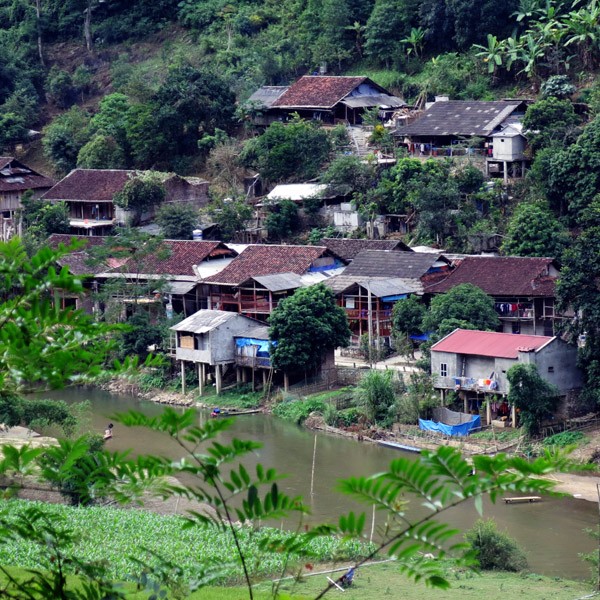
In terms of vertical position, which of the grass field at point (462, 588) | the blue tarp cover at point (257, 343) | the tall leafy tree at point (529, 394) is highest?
the blue tarp cover at point (257, 343)

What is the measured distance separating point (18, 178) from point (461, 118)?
15.3 m

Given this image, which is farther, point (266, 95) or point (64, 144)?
point (64, 144)

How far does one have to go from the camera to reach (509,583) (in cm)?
1956

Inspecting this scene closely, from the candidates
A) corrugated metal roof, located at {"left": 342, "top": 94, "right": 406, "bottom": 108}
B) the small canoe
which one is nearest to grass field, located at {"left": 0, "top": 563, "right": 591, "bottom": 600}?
the small canoe

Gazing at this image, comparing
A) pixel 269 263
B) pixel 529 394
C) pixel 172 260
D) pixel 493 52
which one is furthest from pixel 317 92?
pixel 529 394

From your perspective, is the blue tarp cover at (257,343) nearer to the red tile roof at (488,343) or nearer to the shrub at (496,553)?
the red tile roof at (488,343)

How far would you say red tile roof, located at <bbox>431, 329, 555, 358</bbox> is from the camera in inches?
1098

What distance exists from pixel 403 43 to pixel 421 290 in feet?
48.7

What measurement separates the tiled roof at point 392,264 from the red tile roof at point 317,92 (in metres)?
9.76

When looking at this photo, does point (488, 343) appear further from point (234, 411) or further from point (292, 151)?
point (292, 151)

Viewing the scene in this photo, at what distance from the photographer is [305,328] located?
3067cm

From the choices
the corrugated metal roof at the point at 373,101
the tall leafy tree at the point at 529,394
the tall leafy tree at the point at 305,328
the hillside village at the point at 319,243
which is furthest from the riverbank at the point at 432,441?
the corrugated metal roof at the point at 373,101

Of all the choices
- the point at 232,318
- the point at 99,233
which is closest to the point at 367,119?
the point at 99,233

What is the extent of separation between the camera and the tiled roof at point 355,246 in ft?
115
